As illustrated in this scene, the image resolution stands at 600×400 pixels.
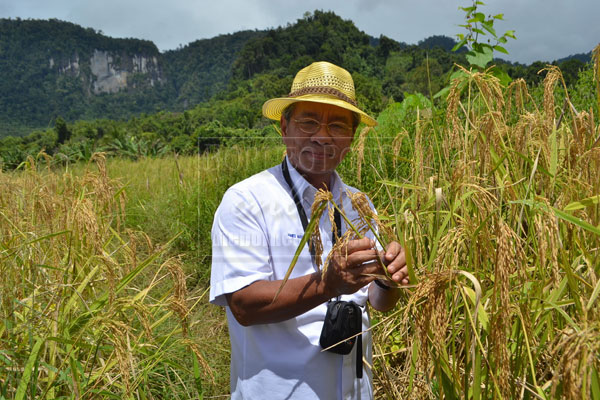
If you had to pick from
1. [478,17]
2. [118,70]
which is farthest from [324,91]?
[118,70]

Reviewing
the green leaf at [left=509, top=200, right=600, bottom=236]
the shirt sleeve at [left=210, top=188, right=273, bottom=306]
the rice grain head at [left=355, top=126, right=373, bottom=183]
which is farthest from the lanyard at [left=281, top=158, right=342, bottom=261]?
the green leaf at [left=509, top=200, right=600, bottom=236]

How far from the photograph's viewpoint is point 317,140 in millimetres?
1572

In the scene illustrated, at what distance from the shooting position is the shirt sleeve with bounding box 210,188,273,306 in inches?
51.8

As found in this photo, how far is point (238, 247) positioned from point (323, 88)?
0.70 m

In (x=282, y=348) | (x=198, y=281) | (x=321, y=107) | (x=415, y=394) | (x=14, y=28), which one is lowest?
(x=198, y=281)

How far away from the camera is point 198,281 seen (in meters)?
4.32

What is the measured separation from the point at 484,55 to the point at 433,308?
7.59 feet

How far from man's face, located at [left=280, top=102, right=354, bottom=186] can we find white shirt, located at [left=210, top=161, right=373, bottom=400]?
6.5 inches

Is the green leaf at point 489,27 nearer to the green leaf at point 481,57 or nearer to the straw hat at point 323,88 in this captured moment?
the green leaf at point 481,57

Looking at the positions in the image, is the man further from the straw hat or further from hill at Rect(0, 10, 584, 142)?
hill at Rect(0, 10, 584, 142)

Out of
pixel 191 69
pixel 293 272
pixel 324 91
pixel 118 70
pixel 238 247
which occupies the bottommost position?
pixel 293 272

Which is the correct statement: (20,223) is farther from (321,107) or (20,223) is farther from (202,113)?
(202,113)

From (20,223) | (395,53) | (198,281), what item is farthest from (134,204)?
(395,53)

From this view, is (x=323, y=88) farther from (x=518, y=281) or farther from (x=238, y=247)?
(x=518, y=281)
